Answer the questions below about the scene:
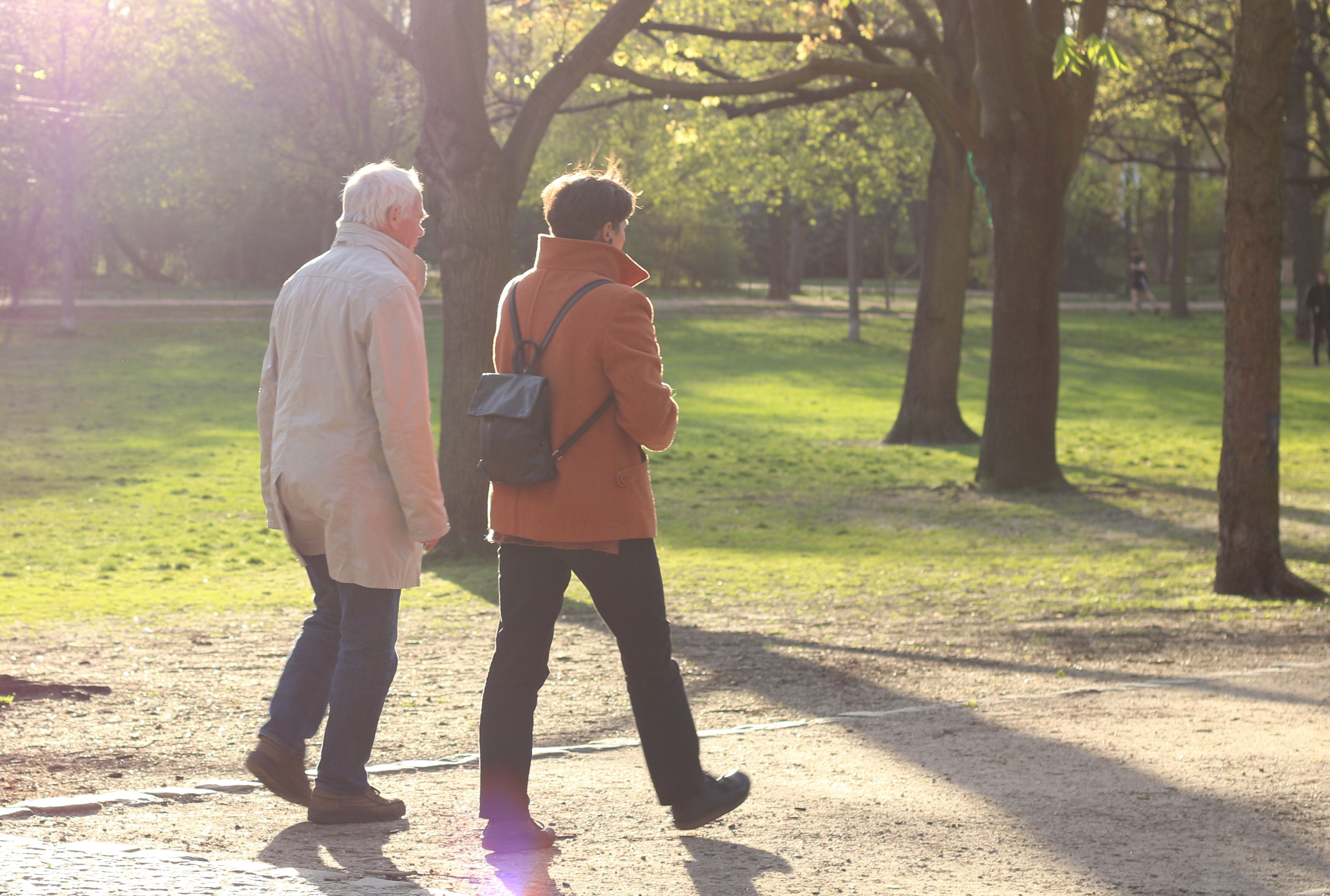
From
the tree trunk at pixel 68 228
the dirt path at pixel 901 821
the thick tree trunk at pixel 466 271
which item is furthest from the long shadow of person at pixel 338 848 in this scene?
the tree trunk at pixel 68 228

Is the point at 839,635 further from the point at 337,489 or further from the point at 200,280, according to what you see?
the point at 200,280

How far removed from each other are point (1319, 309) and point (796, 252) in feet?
71.0

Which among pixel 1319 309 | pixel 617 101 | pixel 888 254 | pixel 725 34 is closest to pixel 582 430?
pixel 617 101

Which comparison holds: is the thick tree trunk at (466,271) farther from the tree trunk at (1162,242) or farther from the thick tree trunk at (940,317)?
the tree trunk at (1162,242)

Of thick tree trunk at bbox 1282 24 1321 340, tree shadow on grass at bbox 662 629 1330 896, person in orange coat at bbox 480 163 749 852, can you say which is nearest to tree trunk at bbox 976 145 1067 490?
tree shadow on grass at bbox 662 629 1330 896

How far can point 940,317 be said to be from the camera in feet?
55.8

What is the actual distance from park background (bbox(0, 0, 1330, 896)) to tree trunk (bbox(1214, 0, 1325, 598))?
202mm

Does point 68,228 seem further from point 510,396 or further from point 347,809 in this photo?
point 510,396

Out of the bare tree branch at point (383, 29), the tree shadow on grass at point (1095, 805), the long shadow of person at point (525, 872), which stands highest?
the bare tree branch at point (383, 29)

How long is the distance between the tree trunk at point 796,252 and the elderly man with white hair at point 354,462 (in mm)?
38697

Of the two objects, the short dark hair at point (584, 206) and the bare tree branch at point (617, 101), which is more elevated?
the bare tree branch at point (617, 101)

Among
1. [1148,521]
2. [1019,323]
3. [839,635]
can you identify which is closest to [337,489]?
[839,635]

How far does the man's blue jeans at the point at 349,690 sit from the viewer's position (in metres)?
4.23

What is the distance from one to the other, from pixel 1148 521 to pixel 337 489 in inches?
360
